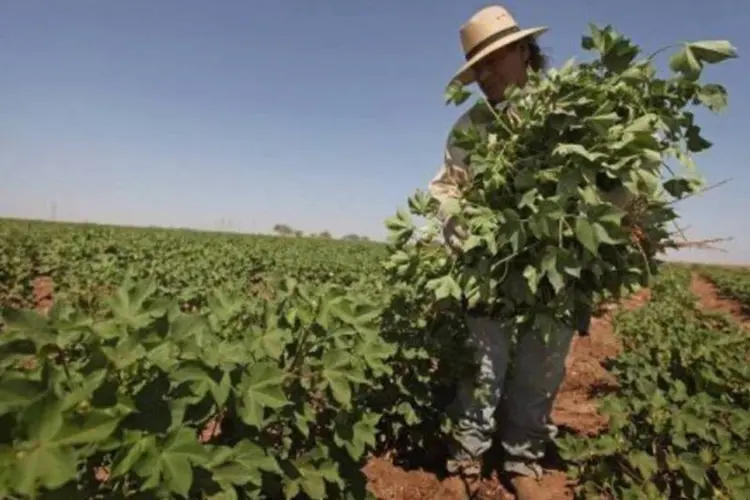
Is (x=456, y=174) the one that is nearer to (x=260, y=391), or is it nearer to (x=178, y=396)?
(x=260, y=391)

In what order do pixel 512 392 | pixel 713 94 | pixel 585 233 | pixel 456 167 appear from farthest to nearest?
pixel 512 392
pixel 456 167
pixel 713 94
pixel 585 233

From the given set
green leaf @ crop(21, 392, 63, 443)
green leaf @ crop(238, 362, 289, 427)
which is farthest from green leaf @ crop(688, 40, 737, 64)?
green leaf @ crop(21, 392, 63, 443)

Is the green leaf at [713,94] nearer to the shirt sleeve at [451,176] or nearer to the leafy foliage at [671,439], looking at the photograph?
the leafy foliage at [671,439]

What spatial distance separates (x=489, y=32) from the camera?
281cm

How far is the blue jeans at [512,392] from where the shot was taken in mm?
2943

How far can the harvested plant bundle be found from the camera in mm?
2324

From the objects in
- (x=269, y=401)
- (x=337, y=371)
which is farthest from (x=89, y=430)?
(x=337, y=371)

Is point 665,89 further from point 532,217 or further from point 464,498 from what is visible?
point 464,498

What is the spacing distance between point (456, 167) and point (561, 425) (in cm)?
198

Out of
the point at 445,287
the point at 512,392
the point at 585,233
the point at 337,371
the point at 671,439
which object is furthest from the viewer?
the point at 512,392

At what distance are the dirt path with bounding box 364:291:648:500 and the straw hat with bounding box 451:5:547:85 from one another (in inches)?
72.8

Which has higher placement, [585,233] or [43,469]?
[585,233]

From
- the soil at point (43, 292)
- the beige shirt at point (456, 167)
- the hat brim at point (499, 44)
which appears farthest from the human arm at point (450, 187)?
the soil at point (43, 292)

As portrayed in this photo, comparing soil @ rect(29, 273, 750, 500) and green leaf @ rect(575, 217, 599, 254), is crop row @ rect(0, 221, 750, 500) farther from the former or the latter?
green leaf @ rect(575, 217, 599, 254)
